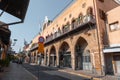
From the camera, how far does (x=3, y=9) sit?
5.61 metres

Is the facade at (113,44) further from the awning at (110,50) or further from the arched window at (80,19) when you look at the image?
the arched window at (80,19)

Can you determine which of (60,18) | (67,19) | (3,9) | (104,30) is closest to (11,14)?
(3,9)

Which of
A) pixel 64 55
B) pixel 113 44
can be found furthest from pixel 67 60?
pixel 113 44

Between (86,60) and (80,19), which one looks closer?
(86,60)

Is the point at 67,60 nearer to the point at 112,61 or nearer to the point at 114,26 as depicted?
the point at 112,61

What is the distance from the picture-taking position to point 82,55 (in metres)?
25.0

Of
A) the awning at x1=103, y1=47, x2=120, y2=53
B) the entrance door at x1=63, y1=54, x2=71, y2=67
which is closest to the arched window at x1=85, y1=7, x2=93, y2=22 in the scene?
the awning at x1=103, y1=47, x2=120, y2=53

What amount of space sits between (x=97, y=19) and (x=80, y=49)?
6.98 m

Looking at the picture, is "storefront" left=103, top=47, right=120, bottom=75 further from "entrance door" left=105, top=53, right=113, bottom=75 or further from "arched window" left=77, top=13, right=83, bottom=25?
"arched window" left=77, top=13, right=83, bottom=25

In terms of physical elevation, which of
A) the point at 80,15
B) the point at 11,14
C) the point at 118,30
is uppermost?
the point at 80,15

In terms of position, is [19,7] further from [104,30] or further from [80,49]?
[80,49]

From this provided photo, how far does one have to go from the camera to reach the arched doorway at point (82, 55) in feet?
77.4

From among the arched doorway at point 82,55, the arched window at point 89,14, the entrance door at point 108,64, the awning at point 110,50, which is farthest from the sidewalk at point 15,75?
the arched window at point 89,14

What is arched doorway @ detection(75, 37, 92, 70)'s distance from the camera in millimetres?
23606
